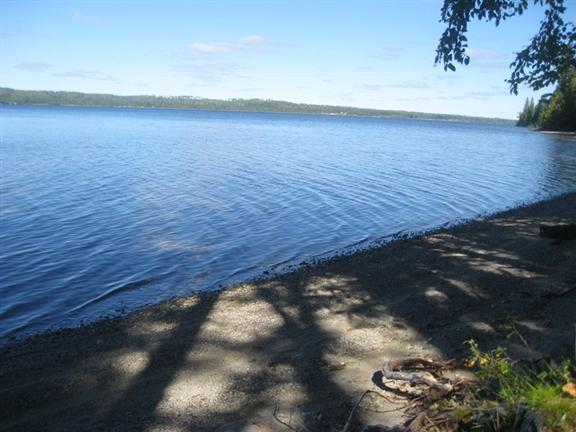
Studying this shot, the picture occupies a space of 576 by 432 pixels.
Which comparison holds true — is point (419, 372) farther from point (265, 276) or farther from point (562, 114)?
point (562, 114)

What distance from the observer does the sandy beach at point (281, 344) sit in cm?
495

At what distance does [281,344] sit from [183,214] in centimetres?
1368

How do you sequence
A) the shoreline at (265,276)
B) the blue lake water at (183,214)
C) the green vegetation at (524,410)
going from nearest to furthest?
the green vegetation at (524,410) → the shoreline at (265,276) → the blue lake water at (183,214)

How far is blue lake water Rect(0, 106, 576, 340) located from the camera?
38.8 feet

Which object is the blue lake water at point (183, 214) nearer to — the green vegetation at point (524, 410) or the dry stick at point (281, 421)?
the dry stick at point (281, 421)

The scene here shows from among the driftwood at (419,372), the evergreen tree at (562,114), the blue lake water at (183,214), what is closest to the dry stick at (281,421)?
the driftwood at (419,372)

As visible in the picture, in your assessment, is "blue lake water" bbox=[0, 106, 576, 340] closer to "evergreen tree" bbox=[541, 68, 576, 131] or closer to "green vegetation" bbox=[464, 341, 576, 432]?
"green vegetation" bbox=[464, 341, 576, 432]

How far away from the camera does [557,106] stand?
108438mm

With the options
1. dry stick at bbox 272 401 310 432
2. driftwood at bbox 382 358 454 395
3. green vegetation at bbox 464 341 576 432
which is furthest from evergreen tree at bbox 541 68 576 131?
dry stick at bbox 272 401 310 432

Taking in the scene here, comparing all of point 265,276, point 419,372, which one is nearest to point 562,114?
point 265,276

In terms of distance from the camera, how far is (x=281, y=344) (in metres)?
6.66

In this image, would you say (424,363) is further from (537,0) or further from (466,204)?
(466,204)

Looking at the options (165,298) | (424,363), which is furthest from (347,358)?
(165,298)

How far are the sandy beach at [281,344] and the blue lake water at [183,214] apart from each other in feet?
8.28
